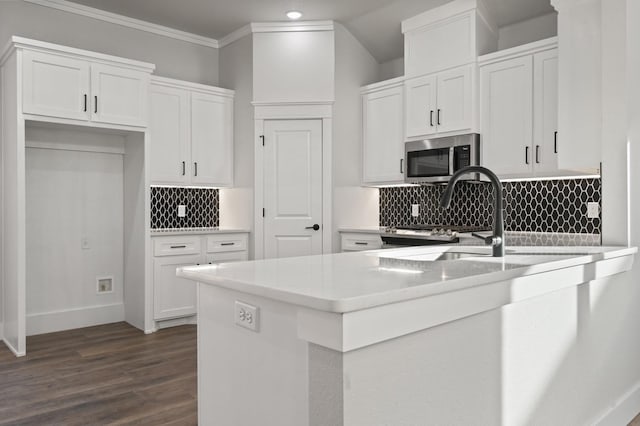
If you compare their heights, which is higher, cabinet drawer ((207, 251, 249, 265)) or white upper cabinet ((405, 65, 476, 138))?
white upper cabinet ((405, 65, 476, 138))

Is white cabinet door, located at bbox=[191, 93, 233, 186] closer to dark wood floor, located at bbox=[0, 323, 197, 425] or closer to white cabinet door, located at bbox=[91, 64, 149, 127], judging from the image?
white cabinet door, located at bbox=[91, 64, 149, 127]

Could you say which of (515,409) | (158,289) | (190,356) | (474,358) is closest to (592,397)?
(515,409)

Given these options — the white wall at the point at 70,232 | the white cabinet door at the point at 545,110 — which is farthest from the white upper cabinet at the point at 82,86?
the white cabinet door at the point at 545,110

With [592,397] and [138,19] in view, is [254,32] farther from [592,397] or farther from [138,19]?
[592,397]

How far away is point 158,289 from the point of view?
444 cm

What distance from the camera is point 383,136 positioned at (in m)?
4.81

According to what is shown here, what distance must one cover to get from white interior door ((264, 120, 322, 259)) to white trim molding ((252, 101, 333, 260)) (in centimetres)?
4

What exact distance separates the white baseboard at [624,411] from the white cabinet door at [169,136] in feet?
12.9

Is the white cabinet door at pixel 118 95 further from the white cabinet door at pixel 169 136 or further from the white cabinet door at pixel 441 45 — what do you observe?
the white cabinet door at pixel 441 45

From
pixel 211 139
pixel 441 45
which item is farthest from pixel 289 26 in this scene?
pixel 441 45

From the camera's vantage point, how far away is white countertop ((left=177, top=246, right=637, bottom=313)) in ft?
3.69

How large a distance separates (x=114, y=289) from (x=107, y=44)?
2392mm

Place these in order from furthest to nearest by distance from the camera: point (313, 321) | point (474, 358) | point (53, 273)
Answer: point (53, 273) → point (474, 358) → point (313, 321)

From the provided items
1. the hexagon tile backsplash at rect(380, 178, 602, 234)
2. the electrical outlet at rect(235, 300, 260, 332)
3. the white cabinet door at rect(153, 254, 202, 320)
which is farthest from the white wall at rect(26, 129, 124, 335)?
the electrical outlet at rect(235, 300, 260, 332)
